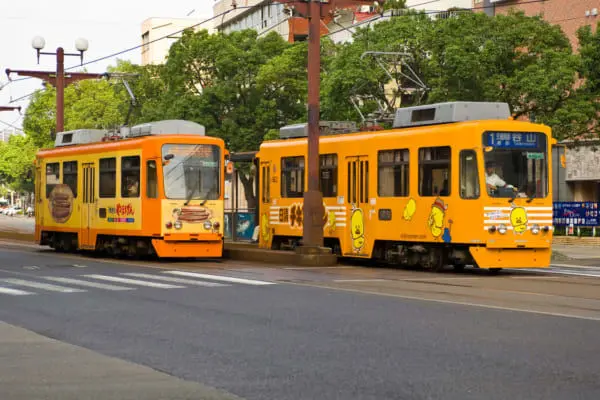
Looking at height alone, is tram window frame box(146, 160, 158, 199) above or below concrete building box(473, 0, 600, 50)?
below

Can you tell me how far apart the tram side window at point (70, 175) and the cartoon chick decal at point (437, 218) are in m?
12.8

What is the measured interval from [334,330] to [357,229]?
1508cm

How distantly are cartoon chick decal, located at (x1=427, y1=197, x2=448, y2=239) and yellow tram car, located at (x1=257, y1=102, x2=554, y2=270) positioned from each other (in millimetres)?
21

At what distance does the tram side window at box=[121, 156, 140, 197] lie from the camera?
3086cm

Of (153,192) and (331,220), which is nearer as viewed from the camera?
(331,220)

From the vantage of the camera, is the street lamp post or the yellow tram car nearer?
the yellow tram car

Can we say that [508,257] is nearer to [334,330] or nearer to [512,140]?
[512,140]

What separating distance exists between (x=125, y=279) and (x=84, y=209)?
1161 centimetres

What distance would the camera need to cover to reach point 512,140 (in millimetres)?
25016

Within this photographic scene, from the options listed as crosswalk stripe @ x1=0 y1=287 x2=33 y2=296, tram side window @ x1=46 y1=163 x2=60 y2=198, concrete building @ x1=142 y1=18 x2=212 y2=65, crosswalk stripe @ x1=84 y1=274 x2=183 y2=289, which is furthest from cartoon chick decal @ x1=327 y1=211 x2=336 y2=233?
concrete building @ x1=142 y1=18 x2=212 y2=65

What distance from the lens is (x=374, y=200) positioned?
2786cm

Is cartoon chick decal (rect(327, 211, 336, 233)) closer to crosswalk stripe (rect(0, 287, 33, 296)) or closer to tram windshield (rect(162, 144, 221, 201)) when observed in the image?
tram windshield (rect(162, 144, 221, 201))

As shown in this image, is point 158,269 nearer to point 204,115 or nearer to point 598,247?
point 598,247

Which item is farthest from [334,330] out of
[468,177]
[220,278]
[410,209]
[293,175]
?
[293,175]
